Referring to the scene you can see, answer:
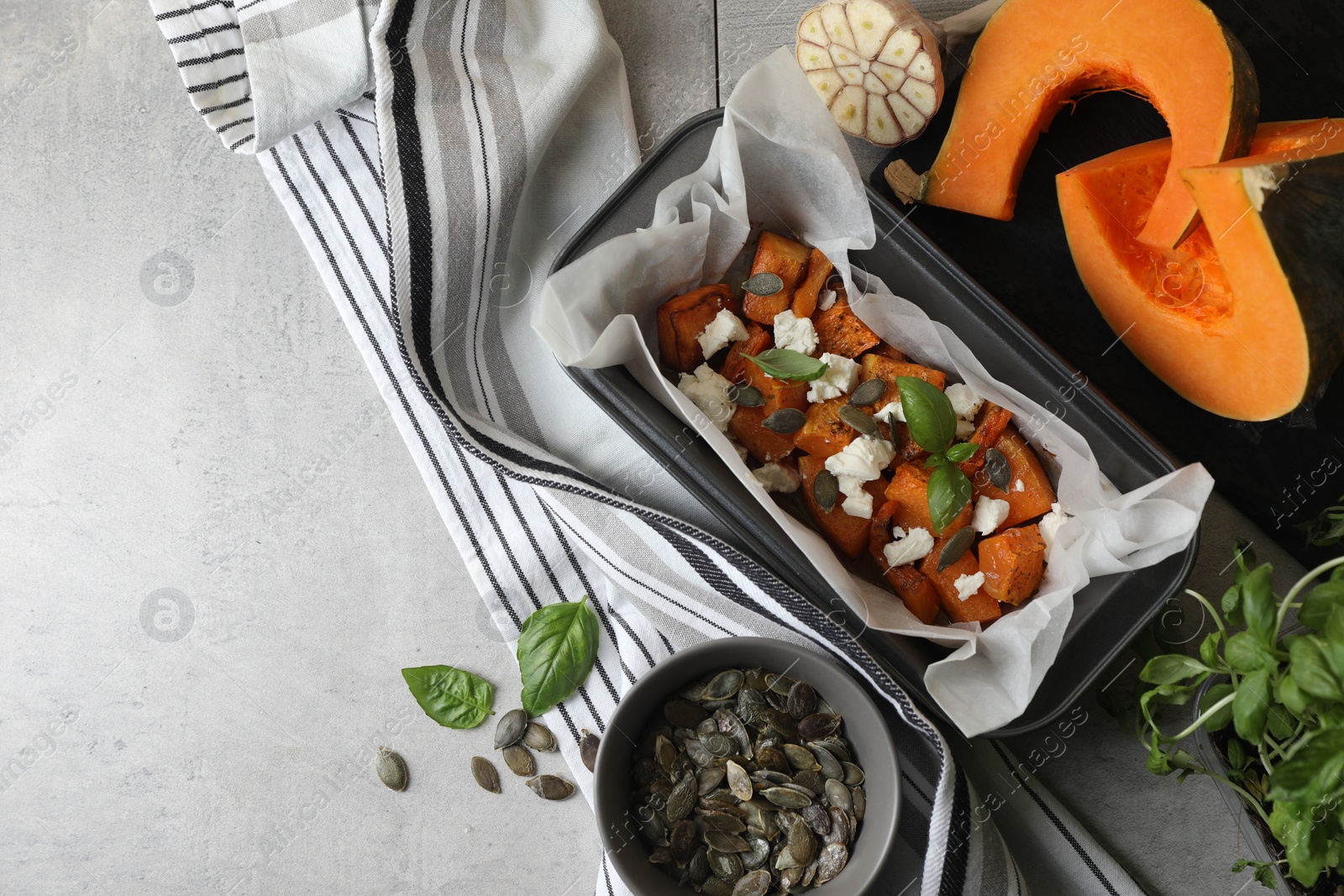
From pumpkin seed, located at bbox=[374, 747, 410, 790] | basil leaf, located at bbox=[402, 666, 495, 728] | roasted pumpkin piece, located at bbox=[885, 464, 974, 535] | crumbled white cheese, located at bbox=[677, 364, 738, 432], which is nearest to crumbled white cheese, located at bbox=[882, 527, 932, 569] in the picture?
roasted pumpkin piece, located at bbox=[885, 464, 974, 535]

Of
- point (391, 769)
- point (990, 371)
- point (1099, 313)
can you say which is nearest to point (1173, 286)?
point (1099, 313)

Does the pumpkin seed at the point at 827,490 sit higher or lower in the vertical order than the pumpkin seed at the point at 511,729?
higher

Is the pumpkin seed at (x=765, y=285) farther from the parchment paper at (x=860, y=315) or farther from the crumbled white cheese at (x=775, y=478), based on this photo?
the crumbled white cheese at (x=775, y=478)

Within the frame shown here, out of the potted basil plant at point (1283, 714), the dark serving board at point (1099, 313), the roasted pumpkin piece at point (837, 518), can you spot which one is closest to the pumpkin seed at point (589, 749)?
the roasted pumpkin piece at point (837, 518)

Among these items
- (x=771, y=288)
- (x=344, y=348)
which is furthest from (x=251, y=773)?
(x=771, y=288)

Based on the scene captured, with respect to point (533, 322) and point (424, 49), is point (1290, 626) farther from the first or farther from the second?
point (424, 49)

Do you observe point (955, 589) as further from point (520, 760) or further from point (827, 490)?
point (520, 760)
